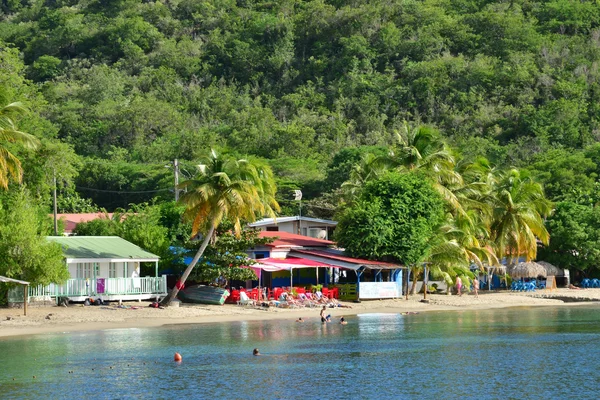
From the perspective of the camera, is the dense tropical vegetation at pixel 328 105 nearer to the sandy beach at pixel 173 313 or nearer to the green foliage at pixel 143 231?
the green foliage at pixel 143 231

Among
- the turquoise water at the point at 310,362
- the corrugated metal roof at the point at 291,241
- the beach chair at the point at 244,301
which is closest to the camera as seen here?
the turquoise water at the point at 310,362

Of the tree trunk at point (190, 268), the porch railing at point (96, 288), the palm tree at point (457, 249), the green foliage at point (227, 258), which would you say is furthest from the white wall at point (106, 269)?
Result: the palm tree at point (457, 249)

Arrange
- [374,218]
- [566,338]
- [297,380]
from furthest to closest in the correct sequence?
[374,218] → [566,338] → [297,380]

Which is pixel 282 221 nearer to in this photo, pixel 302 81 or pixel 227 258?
pixel 227 258

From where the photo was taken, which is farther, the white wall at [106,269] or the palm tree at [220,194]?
the white wall at [106,269]

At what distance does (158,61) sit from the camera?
513ft

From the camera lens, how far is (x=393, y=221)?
53875mm

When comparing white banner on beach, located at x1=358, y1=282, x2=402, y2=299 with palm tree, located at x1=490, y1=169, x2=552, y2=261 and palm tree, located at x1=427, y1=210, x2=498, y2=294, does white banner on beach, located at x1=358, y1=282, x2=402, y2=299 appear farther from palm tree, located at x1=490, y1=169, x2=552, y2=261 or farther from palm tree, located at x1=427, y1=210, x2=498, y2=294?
palm tree, located at x1=490, y1=169, x2=552, y2=261

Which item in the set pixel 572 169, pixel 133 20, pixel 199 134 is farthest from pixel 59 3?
pixel 572 169

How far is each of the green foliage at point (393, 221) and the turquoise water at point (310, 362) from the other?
8680mm

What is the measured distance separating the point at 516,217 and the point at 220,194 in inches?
1047

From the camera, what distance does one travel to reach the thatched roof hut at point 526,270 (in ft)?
220

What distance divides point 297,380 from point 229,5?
520 feet

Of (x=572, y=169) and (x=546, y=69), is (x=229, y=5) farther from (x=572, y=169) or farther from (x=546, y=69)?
(x=572, y=169)
